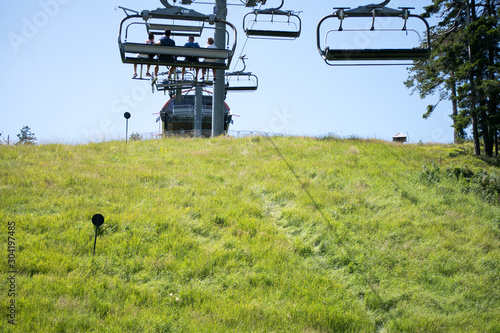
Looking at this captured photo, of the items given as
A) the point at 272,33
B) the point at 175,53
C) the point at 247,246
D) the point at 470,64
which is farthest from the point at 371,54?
the point at 470,64

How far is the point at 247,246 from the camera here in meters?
8.62

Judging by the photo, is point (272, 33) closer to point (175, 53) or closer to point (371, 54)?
point (371, 54)

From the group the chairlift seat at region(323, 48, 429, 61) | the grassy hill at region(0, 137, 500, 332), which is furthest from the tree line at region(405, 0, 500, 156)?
the chairlift seat at region(323, 48, 429, 61)

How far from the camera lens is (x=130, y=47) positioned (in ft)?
27.7

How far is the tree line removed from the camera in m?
18.8

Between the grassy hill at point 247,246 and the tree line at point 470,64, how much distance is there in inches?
230

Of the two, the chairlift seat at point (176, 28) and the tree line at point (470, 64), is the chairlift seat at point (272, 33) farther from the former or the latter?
the tree line at point (470, 64)

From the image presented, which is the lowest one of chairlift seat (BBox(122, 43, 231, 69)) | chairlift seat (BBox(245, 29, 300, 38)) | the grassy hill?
the grassy hill

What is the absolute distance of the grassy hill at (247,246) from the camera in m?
6.50

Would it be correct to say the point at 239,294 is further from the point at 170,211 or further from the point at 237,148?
the point at 237,148

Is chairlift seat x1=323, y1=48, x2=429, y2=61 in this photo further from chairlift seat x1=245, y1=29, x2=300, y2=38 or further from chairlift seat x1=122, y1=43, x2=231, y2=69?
chairlift seat x1=245, y1=29, x2=300, y2=38

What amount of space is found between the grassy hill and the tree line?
230 inches

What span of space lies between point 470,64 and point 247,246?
16038mm

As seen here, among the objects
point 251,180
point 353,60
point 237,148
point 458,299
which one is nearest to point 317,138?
point 237,148
